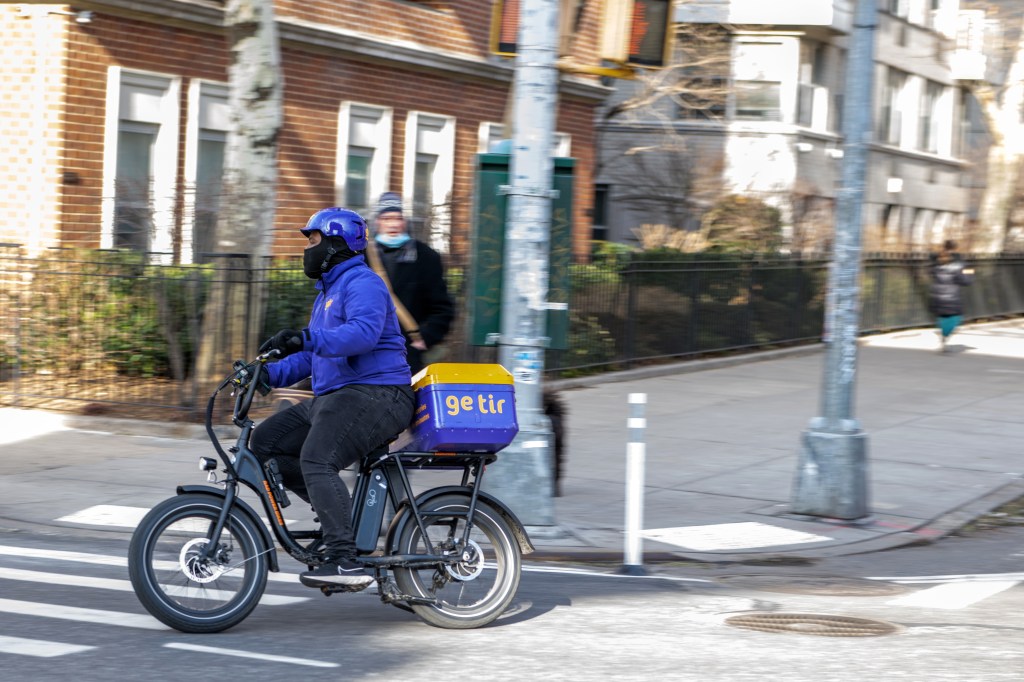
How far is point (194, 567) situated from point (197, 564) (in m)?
0.02

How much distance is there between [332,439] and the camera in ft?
21.0

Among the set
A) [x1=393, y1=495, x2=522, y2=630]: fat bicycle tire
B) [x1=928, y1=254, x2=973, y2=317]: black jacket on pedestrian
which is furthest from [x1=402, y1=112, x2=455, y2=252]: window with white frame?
[x1=393, y1=495, x2=522, y2=630]: fat bicycle tire

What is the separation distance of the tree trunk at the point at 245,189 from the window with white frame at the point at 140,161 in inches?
81.2

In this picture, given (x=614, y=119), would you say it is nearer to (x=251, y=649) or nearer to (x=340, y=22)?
(x=340, y=22)

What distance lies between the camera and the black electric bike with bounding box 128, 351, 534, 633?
20.5ft

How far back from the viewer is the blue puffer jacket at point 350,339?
635 cm

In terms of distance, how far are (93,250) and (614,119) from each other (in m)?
17.8

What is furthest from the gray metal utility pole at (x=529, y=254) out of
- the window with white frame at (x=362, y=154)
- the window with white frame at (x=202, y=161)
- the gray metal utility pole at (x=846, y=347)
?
the window with white frame at (x=362, y=154)

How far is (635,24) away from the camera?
880 centimetres

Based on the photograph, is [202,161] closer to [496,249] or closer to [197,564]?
[496,249]

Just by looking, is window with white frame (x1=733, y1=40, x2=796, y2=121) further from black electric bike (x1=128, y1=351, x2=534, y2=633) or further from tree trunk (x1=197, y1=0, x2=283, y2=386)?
black electric bike (x1=128, y1=351, x2=534, y2=633)

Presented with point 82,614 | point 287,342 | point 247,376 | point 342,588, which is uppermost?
point 287,342

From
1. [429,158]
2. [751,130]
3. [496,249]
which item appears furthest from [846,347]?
[751,130]

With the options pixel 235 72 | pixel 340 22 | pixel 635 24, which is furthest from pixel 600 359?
pixel 635 24
